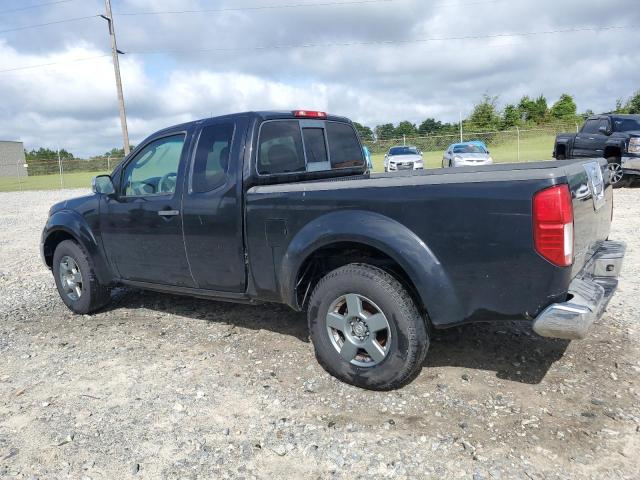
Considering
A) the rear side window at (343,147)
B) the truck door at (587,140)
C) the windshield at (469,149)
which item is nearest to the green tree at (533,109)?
the windshield at (469,149)

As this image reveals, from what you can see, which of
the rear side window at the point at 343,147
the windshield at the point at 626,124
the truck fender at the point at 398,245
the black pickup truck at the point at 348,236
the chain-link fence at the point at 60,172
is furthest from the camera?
the chain-link fence at the point at 60,172

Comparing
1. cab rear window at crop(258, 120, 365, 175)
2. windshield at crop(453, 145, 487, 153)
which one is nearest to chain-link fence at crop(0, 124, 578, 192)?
windshield at crop(453, 145, 487, 153)

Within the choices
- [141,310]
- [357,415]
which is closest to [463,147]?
[141,310]

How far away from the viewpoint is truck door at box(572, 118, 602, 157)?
13953 mm

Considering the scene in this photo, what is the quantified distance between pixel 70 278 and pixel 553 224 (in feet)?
15.6

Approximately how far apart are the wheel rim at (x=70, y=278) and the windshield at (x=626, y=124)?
13.4 metres

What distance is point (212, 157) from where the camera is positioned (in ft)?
13.9

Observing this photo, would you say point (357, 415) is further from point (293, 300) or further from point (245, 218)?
point (245, 218)

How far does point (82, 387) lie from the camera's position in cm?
381

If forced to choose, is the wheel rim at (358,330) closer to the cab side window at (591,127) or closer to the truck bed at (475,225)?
the truck bed at (475,225)

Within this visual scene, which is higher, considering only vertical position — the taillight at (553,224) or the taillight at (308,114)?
the taillight at (308,114)

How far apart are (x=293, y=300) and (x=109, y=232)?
2235mm

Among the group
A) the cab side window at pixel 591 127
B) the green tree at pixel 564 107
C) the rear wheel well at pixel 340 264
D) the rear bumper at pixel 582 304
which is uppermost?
the green tree at pixel 564 107

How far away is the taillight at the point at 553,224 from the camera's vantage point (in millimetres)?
2752
